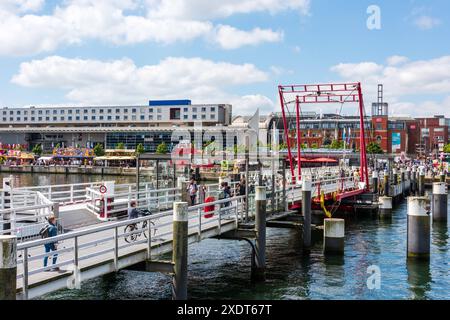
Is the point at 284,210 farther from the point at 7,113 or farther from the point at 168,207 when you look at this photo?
the point at 7,113

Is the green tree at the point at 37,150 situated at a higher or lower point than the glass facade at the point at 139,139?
lower

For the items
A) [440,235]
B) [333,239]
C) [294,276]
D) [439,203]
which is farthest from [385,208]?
[294,276]

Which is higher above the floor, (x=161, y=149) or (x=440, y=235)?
(x=161, y=149)

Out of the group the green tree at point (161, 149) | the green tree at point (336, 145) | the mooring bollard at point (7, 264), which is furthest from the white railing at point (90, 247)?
the green tree at point (161, 149)

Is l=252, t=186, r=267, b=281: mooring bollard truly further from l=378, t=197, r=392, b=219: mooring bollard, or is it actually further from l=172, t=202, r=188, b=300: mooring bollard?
l=378, t=197, r=392, b=219: mooring bollard

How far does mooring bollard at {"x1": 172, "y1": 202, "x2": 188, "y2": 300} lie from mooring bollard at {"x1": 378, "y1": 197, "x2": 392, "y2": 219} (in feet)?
95.7

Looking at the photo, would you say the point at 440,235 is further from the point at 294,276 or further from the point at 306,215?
the point at 294,276

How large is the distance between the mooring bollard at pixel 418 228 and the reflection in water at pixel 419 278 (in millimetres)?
453

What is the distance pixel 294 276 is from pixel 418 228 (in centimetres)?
653

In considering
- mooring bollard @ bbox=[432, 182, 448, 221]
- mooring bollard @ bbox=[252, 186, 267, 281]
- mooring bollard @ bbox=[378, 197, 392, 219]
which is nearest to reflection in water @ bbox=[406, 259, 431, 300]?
mooring bollard @ bbox=[252, 186, 267, 281]

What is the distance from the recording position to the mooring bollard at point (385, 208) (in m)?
42.6

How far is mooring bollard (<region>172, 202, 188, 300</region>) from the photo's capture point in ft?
53.1

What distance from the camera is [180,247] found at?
1628 cm

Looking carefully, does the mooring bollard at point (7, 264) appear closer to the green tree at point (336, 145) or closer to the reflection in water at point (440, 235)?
the reflection in water at point (440, 235)
